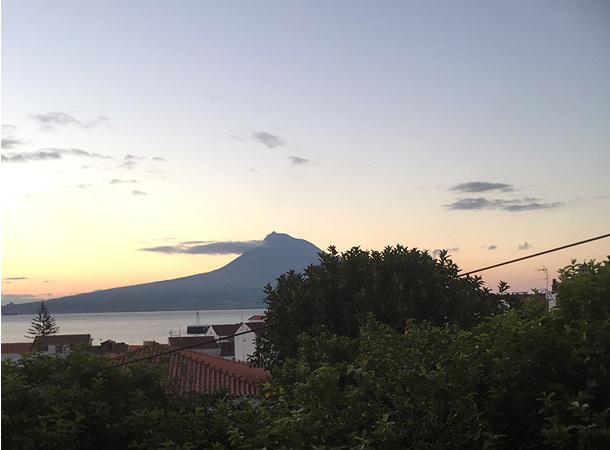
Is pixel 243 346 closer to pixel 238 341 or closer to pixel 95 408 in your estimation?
pixel 238 341

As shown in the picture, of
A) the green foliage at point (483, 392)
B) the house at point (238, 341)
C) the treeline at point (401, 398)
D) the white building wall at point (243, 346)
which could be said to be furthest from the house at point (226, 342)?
the green foliage at point (483, 392)

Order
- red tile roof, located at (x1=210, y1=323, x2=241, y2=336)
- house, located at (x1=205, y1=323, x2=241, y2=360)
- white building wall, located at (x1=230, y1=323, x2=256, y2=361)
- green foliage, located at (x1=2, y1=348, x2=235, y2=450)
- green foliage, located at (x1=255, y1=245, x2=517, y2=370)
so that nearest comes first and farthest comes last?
green foliage, located at (x1=2, y1=348, x2=235, y2=450), green foliage, located at (x1=255, y1=245, x2=517, y2=370), white building wall, located at (x1=230, y1=323, x2=256, y2=361), house, located at (x1=205, y1=323, x2=241, y2=360), red tile roof, located at (x1=210, y1=323, x2=241, y2=336)

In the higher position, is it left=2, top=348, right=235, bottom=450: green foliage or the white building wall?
left=2, top=348, right=235, bottom=450: green foliage

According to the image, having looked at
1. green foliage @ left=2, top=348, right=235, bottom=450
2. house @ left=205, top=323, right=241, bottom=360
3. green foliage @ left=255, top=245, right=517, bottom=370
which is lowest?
house @ left=205, top=323, right=241, bottom=360

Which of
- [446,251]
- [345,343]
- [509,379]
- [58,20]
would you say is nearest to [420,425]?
[509,379]

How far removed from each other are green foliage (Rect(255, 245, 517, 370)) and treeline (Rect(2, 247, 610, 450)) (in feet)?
17.5

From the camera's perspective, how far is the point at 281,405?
285 inches

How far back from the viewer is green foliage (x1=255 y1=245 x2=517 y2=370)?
14.0m

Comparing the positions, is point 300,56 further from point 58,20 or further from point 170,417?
point 170,417

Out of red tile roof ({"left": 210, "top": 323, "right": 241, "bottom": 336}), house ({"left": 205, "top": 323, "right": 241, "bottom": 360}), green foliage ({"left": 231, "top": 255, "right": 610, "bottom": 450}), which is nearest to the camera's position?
green foliage ({"left": 231, "top": 255, "right": 610, "bottom": 450})

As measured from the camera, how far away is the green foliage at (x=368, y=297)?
14.0 metres

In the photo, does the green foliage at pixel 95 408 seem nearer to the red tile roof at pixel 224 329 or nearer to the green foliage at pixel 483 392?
the green foliage at pixel 483 392

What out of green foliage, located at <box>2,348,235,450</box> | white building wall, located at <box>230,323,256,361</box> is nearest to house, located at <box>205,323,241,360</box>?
white building wall, located at <box>230,323,256,361</box>

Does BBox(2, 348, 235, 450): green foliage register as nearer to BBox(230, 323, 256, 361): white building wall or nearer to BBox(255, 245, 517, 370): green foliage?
BBox(255, 245, 517, 370): green foliage
